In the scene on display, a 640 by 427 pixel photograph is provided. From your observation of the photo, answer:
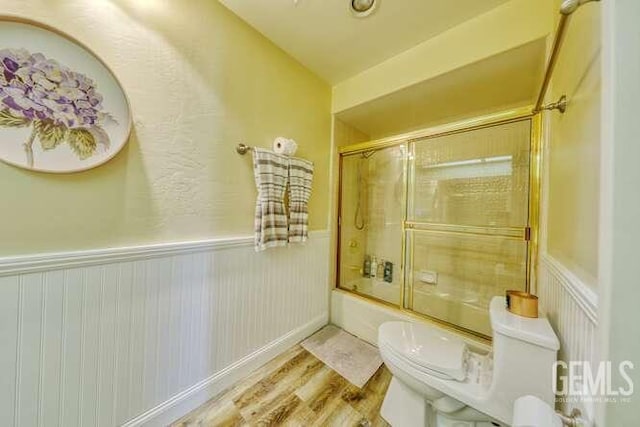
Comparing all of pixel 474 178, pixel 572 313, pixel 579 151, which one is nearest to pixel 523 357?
pixel 572 313

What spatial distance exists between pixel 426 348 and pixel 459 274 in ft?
3.81

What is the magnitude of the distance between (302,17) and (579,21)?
1.30 m

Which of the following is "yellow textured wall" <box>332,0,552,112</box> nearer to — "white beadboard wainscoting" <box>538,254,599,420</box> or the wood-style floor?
"white beadboard wainscoting" <box>538,254,599,420</box>

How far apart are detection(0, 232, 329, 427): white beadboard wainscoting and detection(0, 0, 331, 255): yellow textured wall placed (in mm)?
104

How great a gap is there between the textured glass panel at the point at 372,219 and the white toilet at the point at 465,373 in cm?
96

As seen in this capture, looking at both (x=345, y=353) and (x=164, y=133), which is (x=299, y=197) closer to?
(x=164, y=133)

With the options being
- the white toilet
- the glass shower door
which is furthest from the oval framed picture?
the glass shower door

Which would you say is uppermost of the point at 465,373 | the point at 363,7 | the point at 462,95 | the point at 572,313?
the point at 363,7

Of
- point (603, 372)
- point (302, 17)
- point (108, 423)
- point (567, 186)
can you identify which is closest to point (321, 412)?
point (108, 423)

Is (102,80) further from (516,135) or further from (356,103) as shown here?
(516,135)

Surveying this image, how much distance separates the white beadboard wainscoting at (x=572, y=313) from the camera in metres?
0.54

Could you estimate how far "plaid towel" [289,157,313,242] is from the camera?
1616 mm

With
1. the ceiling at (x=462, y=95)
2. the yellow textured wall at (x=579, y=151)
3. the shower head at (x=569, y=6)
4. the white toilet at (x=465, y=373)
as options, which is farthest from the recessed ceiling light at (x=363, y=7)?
the white toilet at (x=465, y=373)

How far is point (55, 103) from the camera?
32.3 inches
